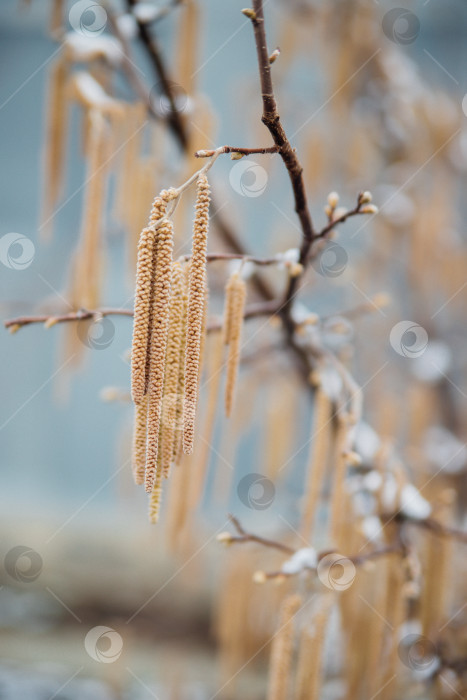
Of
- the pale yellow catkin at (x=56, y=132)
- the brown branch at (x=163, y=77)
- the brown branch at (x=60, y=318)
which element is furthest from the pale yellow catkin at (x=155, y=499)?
the brown branch at (x=163, y=77)

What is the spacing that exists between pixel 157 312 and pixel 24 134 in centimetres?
298

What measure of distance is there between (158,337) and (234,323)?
0.16 meters

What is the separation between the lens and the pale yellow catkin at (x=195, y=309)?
15.8 inches

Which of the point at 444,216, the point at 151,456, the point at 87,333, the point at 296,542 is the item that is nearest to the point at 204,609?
Answer: the point at 296,542

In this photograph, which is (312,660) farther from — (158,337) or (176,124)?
(176,124)

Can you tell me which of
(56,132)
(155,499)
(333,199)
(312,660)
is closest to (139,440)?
(155,499)

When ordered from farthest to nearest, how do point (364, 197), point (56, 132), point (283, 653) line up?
1. point (56, 132)
2. point (283, 653)
3. point (364, 197)

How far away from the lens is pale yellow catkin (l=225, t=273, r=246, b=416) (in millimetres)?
553

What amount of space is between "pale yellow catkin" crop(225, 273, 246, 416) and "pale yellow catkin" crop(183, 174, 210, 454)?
14cm

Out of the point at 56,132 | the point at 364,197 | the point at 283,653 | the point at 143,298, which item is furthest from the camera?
the point at 56,132

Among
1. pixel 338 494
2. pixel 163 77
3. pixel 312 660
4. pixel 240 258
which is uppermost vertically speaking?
pixel 163 77

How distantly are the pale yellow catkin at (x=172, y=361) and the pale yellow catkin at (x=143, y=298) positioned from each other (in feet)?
0.16

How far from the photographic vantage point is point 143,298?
0.40 meters

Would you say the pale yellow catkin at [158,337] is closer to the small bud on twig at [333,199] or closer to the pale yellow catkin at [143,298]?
the pale yellow catkin at [143,298]
